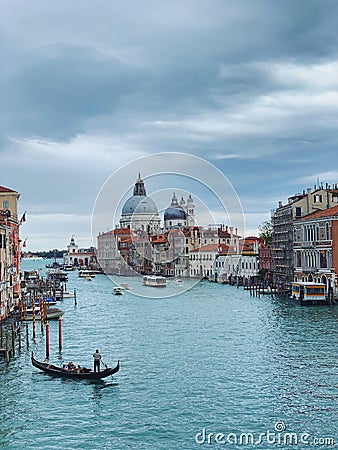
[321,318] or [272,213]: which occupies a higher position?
[272,213]

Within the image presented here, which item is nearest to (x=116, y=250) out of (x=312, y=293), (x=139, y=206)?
(x=139, y=206)

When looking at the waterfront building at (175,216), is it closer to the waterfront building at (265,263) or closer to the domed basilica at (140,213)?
the domed basilica at (140,213)

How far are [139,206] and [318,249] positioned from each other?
57.6 metres

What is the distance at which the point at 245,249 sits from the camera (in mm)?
60469

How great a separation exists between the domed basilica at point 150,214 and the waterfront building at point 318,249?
29417 millimetres

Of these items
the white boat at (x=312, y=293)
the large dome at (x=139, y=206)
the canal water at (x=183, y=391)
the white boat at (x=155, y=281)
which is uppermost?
the large dome at (x=139, y=206)

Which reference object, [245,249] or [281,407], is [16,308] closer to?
[281,407]

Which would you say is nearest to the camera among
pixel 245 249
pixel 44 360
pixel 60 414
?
pixel 60 414

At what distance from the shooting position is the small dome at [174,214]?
7369cm

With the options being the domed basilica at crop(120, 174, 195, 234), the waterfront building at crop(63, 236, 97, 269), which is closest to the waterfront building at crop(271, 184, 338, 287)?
the domed basilica at crop(120, 174, 195, 234)

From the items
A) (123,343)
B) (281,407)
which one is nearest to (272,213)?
(123,343)

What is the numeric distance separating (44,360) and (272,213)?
29.4 meters

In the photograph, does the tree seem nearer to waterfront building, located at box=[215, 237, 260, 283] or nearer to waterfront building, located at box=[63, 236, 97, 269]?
waterfront building, located at box=[215, 237, 260, 283]

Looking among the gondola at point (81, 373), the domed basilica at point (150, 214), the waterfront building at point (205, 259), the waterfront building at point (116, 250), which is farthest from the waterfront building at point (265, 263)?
the gondola at point (81, 373)
